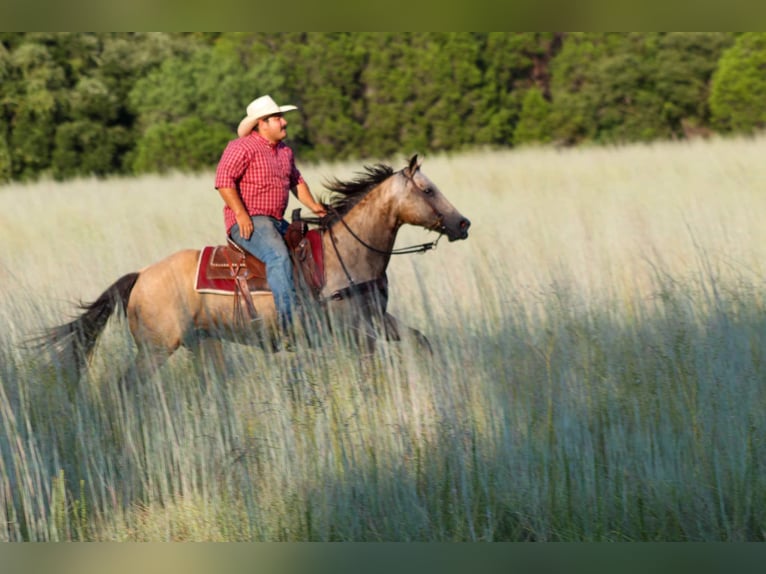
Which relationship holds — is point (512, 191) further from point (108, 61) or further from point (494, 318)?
point (108, 61)

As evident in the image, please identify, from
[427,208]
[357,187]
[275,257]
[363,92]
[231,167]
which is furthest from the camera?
[363,92]

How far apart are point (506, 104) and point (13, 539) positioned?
24.9 m

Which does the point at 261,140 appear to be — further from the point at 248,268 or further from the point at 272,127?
the point at 248,268

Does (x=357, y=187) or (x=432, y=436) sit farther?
(x=357, y=187)

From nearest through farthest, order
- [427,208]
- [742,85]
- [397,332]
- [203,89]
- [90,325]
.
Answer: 1. [397,332]
2. [427,208]
3. [90,325]
4. [742,85]
5. [203,89]

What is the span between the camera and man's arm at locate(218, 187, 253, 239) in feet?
20.1

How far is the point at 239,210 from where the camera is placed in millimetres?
6133

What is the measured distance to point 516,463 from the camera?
4562mm

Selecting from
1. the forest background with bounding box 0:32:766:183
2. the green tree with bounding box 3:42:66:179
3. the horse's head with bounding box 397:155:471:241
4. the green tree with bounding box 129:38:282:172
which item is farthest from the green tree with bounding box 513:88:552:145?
the horse's head with bounding box 397:155:471:241

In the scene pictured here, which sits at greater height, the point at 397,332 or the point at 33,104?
the point at 33,104

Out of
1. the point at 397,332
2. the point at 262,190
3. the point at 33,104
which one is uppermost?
the point at 33,104

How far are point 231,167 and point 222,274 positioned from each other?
2.02ft

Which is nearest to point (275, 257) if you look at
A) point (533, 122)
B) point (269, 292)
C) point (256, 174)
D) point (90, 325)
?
point (269, 292)

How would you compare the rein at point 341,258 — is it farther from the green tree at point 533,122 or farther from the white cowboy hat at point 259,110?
the green tree at point 533,122
